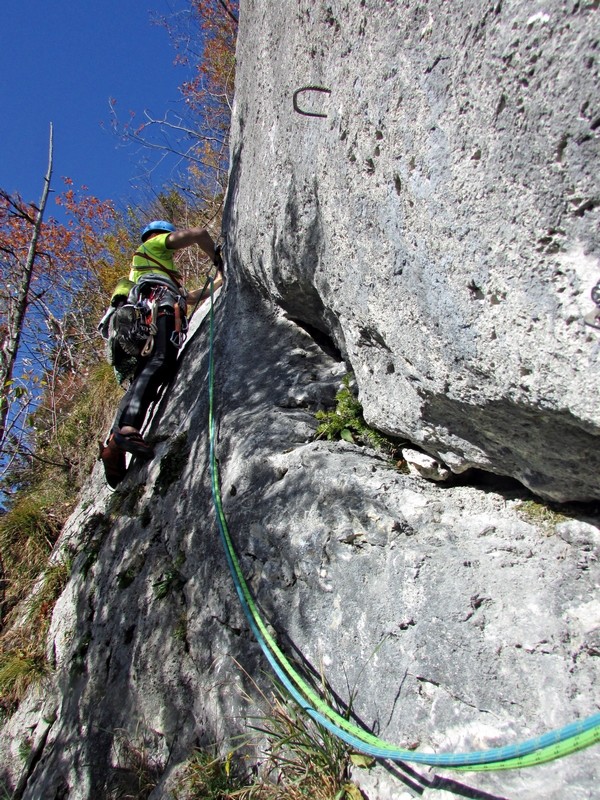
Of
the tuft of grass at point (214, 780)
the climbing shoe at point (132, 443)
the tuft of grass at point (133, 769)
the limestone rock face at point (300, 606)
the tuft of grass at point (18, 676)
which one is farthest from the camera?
the climbing shoe at point (132, 443)

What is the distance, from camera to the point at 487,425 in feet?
7.48

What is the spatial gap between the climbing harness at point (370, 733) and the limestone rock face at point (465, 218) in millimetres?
854

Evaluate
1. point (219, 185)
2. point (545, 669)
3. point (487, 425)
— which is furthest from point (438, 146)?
point (219, 185)

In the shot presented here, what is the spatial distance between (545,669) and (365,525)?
99 cm

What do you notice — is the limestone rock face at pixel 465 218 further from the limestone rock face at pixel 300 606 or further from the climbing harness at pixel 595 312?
the limestone rock face at pixel 300 606

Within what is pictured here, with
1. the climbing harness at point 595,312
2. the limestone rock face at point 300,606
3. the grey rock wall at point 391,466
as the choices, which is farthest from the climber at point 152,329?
the climbing harness at point 595,312

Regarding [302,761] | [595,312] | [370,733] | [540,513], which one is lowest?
[302,761]

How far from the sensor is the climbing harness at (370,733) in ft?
5.18

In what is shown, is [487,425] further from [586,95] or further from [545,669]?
[586,95]

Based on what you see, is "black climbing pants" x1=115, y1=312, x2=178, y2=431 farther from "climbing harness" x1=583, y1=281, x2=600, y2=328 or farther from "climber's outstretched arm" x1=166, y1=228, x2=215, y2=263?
"climbing harness" x1=583, y1=281, x2=600, y2=328

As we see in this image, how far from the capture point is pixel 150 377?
5082 millimetres

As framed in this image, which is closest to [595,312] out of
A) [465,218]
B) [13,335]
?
[465,218]

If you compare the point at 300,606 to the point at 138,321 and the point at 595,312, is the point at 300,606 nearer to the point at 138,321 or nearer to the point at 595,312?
the point at 595,312

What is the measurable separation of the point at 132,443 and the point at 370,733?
10.3 feet
